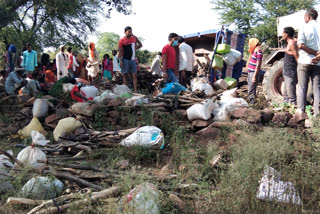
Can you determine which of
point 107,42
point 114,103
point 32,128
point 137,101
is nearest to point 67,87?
point 32,128

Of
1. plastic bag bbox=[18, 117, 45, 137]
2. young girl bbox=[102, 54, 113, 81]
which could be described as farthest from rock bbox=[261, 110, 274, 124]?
young girl bbox=[102, 54, 113, 81]

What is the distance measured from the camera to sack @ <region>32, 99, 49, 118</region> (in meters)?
5.77

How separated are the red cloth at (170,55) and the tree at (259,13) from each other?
55.8 ft

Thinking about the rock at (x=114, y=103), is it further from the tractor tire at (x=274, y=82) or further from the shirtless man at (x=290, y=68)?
the tractor tire at (x=274, y=82)

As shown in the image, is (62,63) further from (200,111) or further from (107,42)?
(107,42)

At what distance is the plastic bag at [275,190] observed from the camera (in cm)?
260

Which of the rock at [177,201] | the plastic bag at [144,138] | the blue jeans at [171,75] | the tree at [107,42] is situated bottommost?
the rock at [177,201]

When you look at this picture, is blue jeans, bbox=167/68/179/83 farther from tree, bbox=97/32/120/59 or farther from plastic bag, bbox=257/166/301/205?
tree, bbox=97/32/120/59

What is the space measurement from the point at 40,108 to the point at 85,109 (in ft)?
3.90

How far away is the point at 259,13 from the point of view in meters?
23.4

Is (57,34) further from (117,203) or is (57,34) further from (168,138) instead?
(117,203)

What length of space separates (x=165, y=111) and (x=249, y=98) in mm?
2476

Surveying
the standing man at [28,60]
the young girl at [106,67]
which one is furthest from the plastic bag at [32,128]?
the young girl at [106,67]

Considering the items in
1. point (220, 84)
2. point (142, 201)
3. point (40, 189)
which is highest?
point (220, 84)
